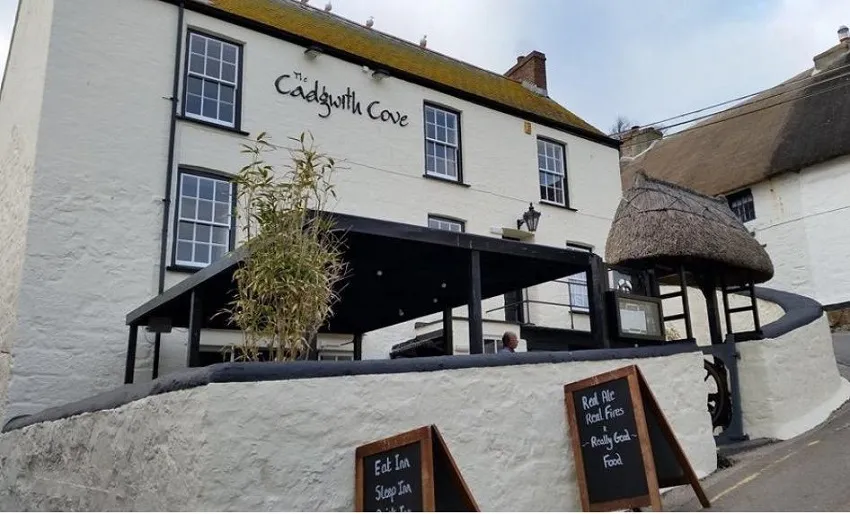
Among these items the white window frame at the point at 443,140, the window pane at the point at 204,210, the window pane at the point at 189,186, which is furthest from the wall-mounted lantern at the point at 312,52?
the window pane at the point at 204,210

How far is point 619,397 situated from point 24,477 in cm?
648

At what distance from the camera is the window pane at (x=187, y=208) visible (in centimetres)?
1231

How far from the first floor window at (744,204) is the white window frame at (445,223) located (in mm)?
14586

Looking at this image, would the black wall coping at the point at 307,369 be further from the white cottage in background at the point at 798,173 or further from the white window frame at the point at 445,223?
the white cottage in background at the point at 798,173

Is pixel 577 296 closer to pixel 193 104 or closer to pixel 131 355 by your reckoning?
pixel 193 104

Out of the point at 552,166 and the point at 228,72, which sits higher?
the point at 228,72

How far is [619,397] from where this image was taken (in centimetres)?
602

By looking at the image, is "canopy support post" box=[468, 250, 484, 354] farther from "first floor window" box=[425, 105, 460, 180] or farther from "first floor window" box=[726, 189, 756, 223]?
"first floor window" box=[726, 189, 756, 223]

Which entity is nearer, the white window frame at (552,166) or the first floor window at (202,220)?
the first floor window at (202,220)

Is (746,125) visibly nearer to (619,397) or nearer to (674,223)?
(674,223)

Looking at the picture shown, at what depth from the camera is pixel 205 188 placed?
12.7m

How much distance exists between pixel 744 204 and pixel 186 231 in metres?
21.5

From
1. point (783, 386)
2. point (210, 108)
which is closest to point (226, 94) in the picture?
point (210, 108)

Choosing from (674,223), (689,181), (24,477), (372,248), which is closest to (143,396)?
(372,248)
